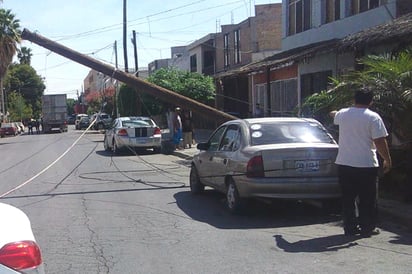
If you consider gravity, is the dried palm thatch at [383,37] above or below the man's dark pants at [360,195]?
above

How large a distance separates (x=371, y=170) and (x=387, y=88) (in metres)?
3.14

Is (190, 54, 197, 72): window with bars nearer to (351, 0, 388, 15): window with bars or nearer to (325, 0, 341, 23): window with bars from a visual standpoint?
(325, 0, 341, 23): window with bars

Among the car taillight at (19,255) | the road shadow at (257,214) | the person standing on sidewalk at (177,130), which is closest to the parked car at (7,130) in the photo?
the person standing on sidewalk at (177,130)

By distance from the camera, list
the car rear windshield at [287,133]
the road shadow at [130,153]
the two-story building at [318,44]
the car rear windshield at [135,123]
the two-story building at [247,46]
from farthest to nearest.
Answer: the two-story building at [247,46] → the car rear windshield at [135,123] → the road shadow at [130,153] → the two-story building at [318,44] → the car rear windshield at [287,133]

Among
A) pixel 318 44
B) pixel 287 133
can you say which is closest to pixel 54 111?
pixel 318 44

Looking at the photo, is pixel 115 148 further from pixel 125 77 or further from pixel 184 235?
pixel 184 235

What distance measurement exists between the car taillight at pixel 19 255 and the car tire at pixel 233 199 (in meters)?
6.11

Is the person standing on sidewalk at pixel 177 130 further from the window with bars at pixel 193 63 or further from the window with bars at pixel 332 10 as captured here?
the window with bars at pixel 193 63

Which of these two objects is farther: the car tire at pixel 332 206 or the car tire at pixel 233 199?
the car tire at pixel 332 206

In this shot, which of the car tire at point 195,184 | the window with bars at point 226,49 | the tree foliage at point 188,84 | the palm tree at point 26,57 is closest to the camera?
the car tire at point 195,184

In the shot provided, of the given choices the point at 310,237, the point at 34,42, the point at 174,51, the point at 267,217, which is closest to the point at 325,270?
the point at 310,237

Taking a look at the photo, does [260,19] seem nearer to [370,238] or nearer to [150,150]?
[150,150]

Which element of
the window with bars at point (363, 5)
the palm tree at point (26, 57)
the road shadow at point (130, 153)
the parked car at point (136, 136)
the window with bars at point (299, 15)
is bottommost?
the road shadow at point (130, 153)

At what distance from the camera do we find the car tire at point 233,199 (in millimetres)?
9117
